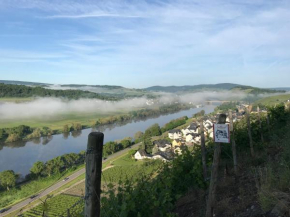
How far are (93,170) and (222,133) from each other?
182 cm

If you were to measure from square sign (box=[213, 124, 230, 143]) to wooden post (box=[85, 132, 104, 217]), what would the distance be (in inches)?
68.8

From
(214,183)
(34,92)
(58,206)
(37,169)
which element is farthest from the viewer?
(34,92)

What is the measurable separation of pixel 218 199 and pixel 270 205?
1.17 meters

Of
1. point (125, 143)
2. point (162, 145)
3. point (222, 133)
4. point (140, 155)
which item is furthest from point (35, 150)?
point (222, 133)

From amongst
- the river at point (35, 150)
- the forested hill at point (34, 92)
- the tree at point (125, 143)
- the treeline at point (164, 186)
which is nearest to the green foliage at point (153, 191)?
the treeline at point (164, 186)

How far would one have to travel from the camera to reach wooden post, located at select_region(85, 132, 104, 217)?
167 cm

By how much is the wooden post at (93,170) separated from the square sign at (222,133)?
175 centimetres

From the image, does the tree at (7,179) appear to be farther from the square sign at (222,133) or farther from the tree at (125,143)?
the square sign at (222,133)

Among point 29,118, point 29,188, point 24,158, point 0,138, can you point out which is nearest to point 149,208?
point 29,188

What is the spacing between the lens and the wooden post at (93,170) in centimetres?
167

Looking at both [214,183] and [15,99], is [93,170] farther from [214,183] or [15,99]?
[15,99]

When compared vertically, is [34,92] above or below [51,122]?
above

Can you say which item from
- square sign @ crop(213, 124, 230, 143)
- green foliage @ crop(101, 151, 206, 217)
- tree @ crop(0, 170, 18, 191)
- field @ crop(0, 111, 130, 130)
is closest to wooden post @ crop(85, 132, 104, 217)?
green foliage @ crop(101, 151, 206, 217)

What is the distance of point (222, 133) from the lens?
2.88m
